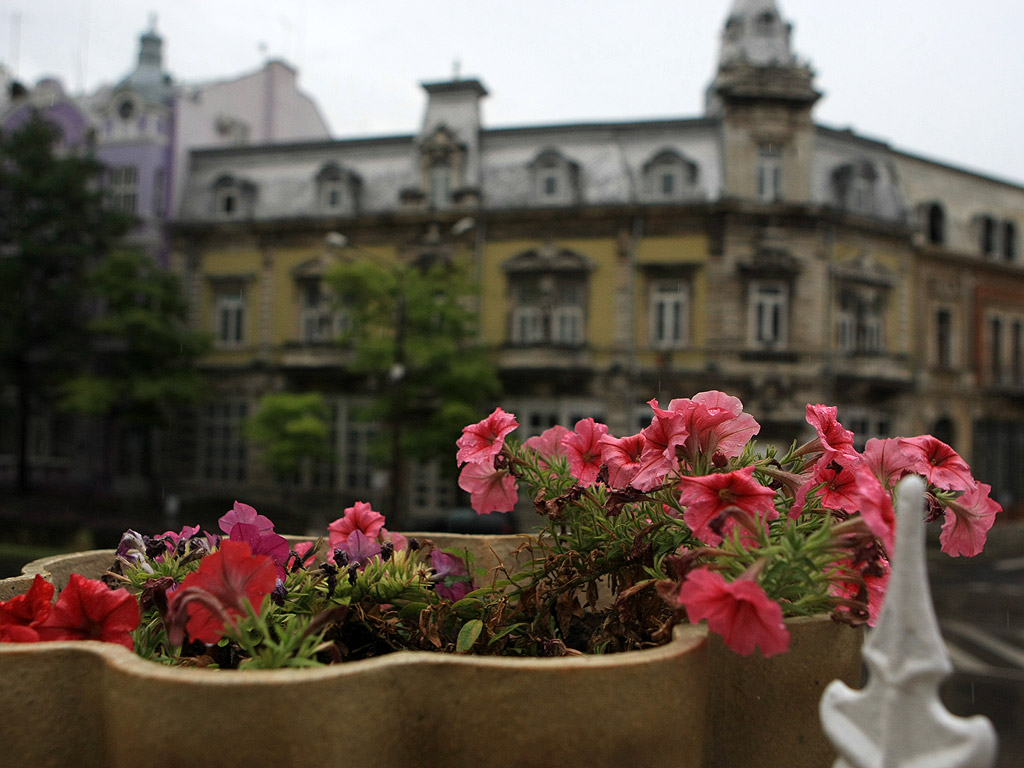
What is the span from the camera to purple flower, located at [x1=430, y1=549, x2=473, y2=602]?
1972mm

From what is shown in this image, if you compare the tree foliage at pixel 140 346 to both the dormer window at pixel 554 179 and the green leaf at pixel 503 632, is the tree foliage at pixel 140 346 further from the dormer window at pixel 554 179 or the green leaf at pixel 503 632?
the green leaf at pixel 503 632

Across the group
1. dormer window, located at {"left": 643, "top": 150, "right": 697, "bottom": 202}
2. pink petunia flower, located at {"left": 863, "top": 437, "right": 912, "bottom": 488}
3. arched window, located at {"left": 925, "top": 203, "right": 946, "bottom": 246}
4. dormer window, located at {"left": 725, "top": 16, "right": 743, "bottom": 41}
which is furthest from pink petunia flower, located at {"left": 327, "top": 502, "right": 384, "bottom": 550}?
arched window, located at {"left": 925, "top": 203, "right": 946, "bottom": 246}

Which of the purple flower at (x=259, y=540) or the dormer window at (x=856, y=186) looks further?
the dormer window at (x=856, y=186)

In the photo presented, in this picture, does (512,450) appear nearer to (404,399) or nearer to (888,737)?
(888,737)

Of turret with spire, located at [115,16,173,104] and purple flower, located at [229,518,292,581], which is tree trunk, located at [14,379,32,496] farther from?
purple flower, located at [229,518,292,581]

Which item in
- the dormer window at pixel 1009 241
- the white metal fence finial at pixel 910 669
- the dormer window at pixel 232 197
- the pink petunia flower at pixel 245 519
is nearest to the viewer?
the white metal fence finial at pixel 910 669

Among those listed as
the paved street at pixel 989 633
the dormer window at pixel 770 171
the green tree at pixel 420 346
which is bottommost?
the paved street at pixel 989 633

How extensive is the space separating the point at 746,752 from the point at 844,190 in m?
21.4

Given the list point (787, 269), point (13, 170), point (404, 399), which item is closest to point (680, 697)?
point (404, 399)

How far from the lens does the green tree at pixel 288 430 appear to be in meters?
19.0

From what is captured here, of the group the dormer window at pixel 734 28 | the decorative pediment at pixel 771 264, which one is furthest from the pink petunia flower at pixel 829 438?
the dormer window at pixel 734 28

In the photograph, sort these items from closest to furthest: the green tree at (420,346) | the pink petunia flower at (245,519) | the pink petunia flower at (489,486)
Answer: the pink petunia flower at (245,519) < the pink petunia flower at (489,486) < the green tree at (420,346)

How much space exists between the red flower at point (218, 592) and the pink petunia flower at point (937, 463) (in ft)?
4.29

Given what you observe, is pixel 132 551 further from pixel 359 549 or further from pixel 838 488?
pixel 838 488
